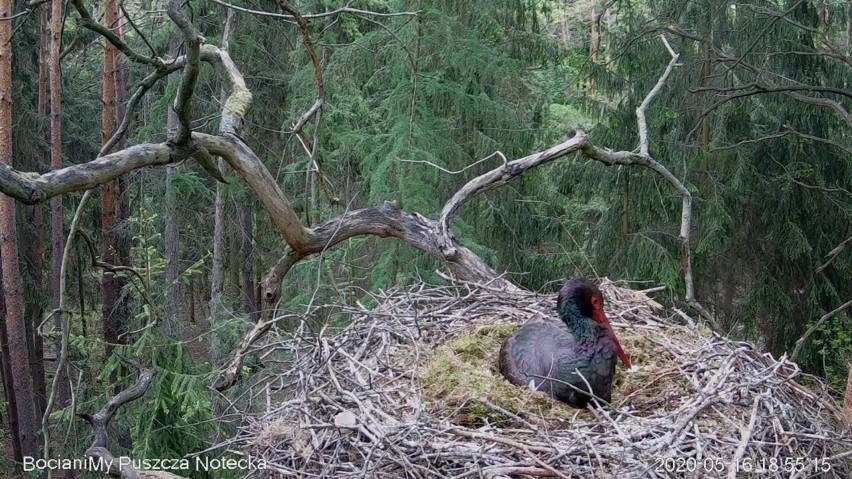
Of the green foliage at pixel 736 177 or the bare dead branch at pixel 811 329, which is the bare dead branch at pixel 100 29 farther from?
the green foliage at pixel 736 177

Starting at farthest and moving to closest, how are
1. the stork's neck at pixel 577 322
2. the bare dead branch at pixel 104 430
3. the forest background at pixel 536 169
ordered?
the forest background at pixel 536 169, the stork's neck at pixel 577 322, the bare dead branch at pixel 104 430

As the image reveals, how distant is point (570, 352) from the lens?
4461mm

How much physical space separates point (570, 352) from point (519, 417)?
0.71 metres

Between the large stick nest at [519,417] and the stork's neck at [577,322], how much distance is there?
1.25ft

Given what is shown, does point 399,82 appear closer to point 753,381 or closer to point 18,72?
point 753,381

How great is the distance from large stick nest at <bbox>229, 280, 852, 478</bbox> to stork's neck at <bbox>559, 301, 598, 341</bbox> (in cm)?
38

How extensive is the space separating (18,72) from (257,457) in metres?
12.2

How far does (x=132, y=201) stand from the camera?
49.5 ft

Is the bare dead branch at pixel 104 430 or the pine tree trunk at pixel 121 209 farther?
the pine tree trunk at pixel 121 209

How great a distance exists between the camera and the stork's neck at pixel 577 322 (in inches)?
177

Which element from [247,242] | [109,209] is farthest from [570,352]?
[247,242]

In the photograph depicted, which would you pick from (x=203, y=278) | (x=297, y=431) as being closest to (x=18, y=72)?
(x=203, y=278)

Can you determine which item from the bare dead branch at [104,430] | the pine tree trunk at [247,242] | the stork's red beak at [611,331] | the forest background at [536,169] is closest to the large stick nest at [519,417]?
the stork's red beak at [611,331]

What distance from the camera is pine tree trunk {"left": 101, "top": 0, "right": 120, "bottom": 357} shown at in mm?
11391
